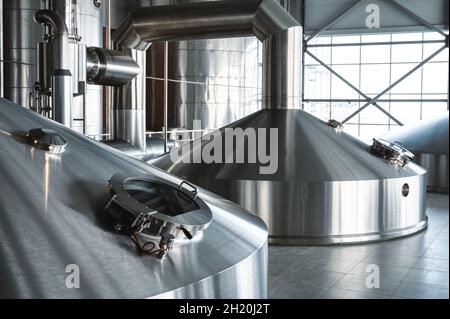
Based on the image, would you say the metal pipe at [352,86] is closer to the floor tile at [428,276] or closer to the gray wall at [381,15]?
the gray wall at [381,15]

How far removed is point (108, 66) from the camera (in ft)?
26.1

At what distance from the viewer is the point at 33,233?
254 cm

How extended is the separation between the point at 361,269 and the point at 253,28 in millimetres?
3476

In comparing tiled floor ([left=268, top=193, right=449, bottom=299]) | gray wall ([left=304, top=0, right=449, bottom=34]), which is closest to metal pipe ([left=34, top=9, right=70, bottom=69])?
tiled floor ([left=268, top=193, right=449, bottom=299])

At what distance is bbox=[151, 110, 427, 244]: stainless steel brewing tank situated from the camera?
21.5 ft

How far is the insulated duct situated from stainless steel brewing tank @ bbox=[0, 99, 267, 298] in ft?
13.3

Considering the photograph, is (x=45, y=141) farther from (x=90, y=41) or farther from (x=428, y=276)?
(x=90, y=41)

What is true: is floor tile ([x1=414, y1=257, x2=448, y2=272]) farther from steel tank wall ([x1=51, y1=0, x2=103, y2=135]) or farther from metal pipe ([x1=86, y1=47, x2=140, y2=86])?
steel tank wall ([x1=51, y1=0, x2=103, y2=135])

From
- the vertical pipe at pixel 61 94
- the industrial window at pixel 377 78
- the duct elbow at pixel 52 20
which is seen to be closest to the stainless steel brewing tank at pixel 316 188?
the vertical pipe at pixel 61 94

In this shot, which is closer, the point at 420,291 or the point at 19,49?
the point at 420,291

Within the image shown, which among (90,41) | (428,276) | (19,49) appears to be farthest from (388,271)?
(90,41)

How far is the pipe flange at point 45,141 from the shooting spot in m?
3.21

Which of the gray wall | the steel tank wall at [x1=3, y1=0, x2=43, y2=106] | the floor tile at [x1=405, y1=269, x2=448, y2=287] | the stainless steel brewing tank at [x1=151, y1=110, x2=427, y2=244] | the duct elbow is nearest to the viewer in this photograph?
the floor tile at [x1=405, y1=269, x2=448, y2=287]
